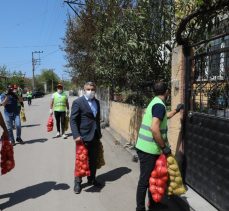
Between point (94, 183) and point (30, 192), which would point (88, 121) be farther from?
point (30, 192)

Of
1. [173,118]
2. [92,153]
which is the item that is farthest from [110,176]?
Answer: [173,118]

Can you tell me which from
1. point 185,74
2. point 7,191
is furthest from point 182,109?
point 7,191

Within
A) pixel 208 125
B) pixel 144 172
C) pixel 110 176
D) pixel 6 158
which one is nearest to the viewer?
pixel 144 172

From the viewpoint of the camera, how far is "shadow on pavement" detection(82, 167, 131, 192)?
7414 millimetres

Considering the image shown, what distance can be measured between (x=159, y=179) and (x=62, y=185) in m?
2.50

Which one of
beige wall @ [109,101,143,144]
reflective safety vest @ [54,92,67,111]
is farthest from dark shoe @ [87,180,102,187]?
reflective safety vest @ [54,92,67,111]

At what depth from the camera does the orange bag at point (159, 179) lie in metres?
5.65

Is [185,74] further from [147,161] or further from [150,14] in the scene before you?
[150,14]

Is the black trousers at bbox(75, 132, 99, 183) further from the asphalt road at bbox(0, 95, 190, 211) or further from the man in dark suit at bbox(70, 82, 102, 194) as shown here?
the asphalt road at bbox(0, 95, 190, 211)

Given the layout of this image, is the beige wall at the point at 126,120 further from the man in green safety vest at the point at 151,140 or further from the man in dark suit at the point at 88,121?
the man in green safety vest at the point at 151,140

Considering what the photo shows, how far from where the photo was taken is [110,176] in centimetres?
832

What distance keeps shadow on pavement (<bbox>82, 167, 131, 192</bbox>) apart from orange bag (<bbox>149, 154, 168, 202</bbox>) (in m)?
1.85

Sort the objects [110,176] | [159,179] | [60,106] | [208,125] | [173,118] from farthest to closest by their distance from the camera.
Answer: [60,106] < [110,176] < [173,118] < [208,125] < [159,179]

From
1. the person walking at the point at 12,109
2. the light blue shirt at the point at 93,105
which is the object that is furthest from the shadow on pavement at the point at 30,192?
the person walking at the point at 12,109
